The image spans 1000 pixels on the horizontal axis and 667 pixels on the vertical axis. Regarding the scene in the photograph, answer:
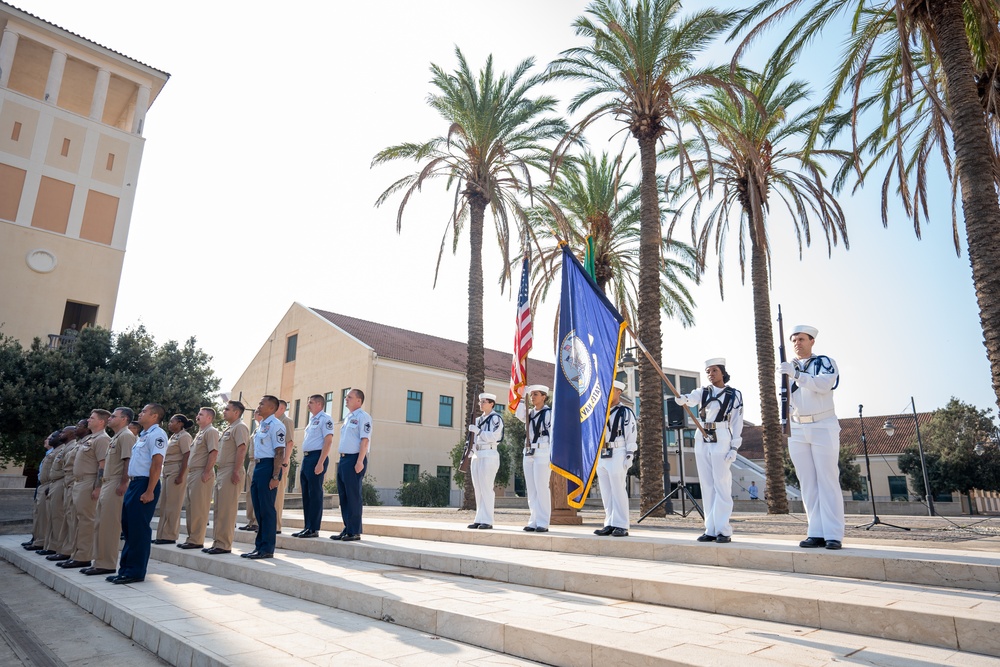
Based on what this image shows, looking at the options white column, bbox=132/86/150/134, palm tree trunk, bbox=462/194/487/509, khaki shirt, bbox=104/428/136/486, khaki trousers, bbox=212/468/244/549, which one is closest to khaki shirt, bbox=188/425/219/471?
khaki trousers, bbox=212/468/244/549

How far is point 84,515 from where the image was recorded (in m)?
8.61

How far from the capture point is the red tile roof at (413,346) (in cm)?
3847

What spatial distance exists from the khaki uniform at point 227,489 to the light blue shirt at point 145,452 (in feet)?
4.70

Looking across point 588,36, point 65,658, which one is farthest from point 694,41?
point 65,658

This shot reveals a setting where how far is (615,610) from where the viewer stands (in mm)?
4828

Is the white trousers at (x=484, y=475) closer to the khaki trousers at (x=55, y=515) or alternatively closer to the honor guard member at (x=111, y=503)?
the honor guard member at (x=111, y=503)

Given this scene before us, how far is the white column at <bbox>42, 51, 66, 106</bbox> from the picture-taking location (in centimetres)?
3183

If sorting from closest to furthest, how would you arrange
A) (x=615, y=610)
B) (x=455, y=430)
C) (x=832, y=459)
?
(x=615, y=610), (x=832, y=459), (x=455, y=430)

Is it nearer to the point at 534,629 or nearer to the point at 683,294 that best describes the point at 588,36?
the point at 683,294

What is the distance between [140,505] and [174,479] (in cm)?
311

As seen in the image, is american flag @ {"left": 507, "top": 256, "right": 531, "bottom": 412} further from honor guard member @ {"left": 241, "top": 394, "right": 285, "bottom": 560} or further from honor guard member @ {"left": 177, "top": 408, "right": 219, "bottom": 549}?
Result: honor guard member @ {"left": 177, "top": 408, "right": 219, "bottom": 549}

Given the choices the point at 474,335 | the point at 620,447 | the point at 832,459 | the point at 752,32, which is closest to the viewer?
the point at 832,459

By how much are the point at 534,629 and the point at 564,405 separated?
4092 mm

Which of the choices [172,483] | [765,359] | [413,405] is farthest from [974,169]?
[413,405]
